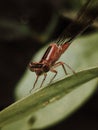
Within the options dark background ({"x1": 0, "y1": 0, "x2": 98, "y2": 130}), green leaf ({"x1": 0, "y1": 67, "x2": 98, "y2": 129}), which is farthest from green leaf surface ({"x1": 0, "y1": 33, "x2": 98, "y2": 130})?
dark background ({"x1": 0, "y1": 0, "x2": 98, "y2": 130})

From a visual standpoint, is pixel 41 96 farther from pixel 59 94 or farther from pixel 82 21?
pixel 82 21

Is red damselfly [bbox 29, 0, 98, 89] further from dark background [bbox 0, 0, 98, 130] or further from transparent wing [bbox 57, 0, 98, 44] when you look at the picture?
dark background [bbox 0, 0, 98, 130]

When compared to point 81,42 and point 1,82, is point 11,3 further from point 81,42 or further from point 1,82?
point 81,42

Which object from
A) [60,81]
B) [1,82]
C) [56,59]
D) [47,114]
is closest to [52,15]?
[1,82]

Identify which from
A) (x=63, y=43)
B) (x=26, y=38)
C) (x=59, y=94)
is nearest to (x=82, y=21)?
(x=63, y=43)

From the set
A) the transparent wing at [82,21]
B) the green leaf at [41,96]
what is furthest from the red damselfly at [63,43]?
the green leaf at [41,96]

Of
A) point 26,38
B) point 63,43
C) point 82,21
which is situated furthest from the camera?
point 26,38
